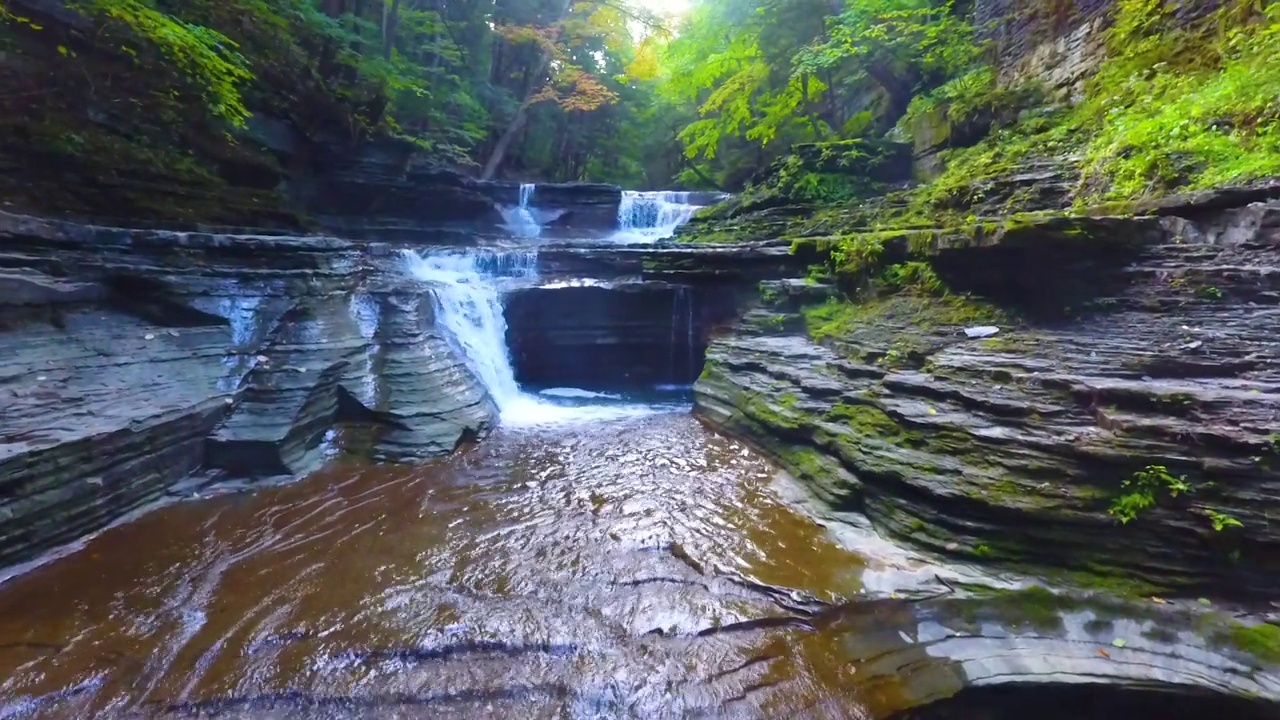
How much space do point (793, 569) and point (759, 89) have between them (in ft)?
52.6

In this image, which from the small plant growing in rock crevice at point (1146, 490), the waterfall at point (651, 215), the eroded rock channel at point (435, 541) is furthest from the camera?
the waterfall at point (651, 215)

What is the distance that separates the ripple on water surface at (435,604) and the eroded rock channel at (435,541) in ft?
0.07

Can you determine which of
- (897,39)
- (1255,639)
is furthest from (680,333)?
(897,39)

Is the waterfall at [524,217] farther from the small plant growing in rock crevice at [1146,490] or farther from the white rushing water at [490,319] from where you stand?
the small plant growing in rock crevice at [1146,490]

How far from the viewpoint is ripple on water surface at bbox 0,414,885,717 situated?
3111 millimetres

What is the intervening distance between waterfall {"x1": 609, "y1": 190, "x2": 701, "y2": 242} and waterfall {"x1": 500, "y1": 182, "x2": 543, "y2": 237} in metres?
2.39

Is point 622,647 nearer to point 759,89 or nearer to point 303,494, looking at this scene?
point 303,494

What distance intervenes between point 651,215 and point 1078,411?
543 inches

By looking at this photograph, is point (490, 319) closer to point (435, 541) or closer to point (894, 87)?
point (435, 541)

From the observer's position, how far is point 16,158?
7.05 metres

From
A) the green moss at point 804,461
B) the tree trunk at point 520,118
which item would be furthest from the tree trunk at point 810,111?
the green moss at point 804,461

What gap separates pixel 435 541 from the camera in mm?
4848

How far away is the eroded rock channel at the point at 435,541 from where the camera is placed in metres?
3.15

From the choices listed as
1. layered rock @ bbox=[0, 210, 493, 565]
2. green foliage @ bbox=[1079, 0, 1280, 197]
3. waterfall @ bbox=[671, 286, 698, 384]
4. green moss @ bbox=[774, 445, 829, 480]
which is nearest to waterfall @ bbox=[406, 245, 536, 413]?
layered rock @ bbox=[0, 210, 493, 565]
